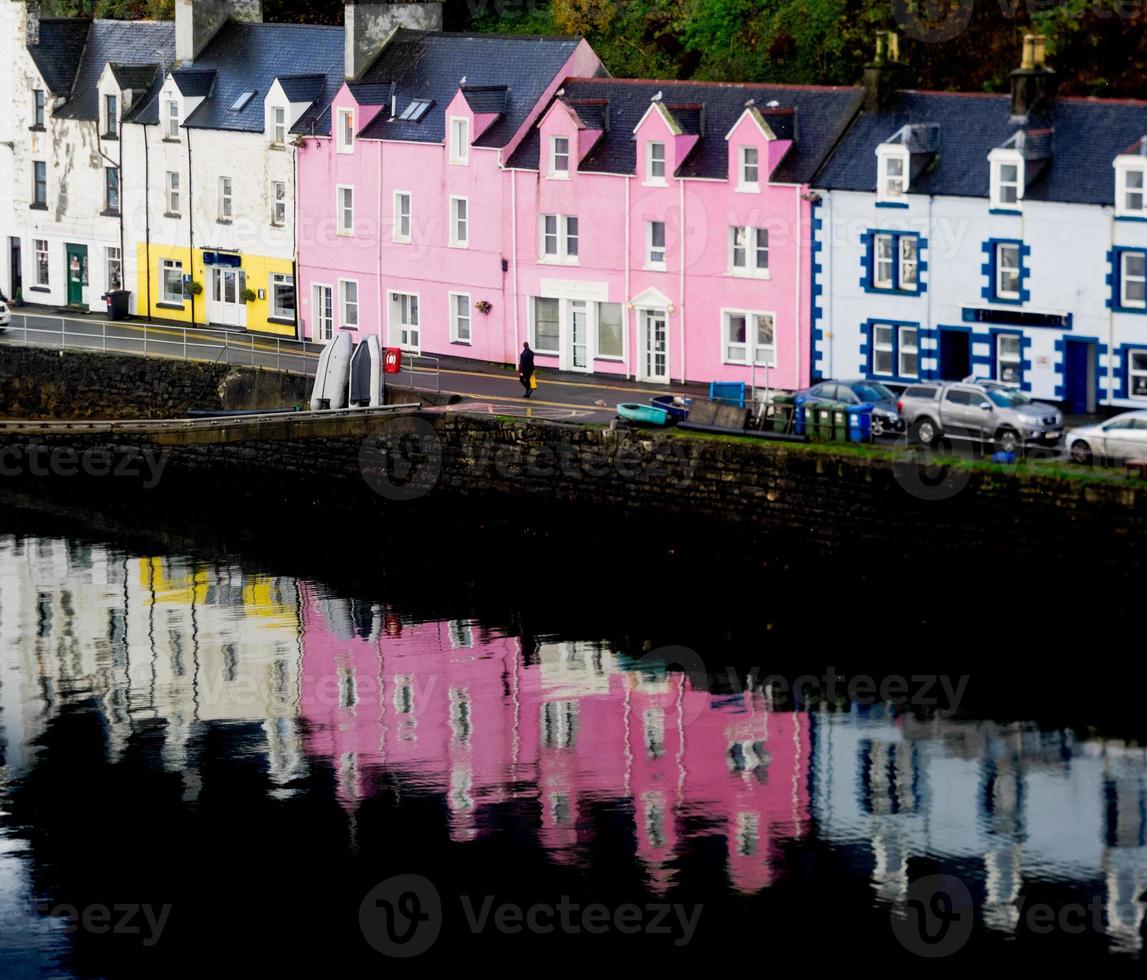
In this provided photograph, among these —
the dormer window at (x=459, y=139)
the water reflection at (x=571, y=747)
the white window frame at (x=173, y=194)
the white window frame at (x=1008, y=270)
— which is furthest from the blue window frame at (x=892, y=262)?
the white window frame at (x=173, y=194)

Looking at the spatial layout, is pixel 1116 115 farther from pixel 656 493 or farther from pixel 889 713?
pixel 889 713

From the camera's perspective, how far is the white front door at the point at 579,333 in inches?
2672

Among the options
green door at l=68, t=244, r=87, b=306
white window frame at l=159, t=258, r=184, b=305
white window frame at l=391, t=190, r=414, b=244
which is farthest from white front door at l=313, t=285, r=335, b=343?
green door at l=68, t=244, r=87, b=306

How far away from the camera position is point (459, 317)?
232 feet

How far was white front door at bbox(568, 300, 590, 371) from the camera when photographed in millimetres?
67875

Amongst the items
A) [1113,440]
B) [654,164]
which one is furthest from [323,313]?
[1113,440]

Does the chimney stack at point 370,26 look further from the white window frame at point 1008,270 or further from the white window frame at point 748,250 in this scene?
the white window frame at point 1008,270

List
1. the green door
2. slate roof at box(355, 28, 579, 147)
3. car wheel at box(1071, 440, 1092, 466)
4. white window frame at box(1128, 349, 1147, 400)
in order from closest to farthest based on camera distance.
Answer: car wheel at box(1071, 440, 1092, 466)
white window frame at box(1128, 349, 1147, 400)
slate roof at box(355, 28, 579, 147)
the green door

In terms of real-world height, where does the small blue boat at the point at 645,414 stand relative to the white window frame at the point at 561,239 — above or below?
below

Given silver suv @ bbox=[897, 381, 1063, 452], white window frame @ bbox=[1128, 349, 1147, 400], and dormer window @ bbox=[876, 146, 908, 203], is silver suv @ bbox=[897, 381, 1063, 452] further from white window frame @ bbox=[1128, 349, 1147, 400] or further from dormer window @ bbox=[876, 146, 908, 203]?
A: dormer window @ bbox=[876, 146, 908, 203]

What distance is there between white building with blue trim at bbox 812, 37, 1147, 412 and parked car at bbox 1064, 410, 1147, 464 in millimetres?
3875

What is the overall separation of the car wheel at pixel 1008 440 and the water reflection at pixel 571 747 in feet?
29.3

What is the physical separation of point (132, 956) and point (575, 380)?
1163 inches

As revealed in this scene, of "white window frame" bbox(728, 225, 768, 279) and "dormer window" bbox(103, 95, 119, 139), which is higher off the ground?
"dormer window" bbox(103, 95, 119, 139)
